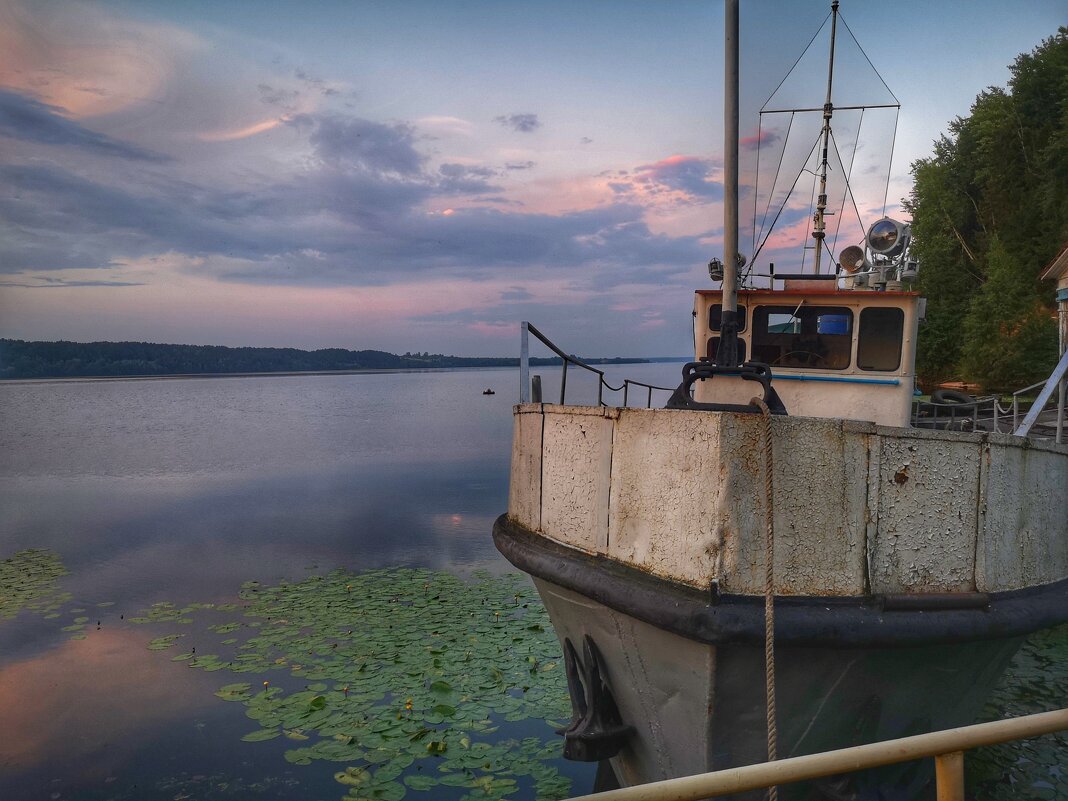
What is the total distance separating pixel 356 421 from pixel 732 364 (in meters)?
66.2

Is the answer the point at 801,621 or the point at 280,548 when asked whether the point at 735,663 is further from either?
the point at 280,548

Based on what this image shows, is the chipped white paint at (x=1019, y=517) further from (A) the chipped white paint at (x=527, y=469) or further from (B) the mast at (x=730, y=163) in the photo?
(A) the chipped white paint at (x=527, y=469)

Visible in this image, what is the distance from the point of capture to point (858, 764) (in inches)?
73.1

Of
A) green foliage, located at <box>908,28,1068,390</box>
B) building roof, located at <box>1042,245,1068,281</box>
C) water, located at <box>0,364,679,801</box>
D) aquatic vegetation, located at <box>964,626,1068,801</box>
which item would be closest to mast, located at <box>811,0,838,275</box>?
aquatic vegetation, located at <box>964,626,1068,801</box>

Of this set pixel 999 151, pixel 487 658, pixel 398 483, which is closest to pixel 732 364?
pixel 487 658

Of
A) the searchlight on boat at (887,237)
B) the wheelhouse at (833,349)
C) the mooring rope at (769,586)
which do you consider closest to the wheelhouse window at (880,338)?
the wheelhouse at (833,349)

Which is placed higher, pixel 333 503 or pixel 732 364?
pixel 732 364

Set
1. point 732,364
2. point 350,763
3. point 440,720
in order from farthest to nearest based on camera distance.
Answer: point 440,720 → point 350,763 → point 732,364

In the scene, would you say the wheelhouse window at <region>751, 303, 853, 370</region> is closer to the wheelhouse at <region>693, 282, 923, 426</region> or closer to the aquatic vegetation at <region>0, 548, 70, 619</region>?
the wheelhouse at <region>693, 282, 923, 426</region>

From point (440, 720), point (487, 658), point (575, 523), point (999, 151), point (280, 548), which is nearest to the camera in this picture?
point (575, 523)

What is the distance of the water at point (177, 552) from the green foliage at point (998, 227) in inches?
930

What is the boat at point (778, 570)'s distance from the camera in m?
3.31

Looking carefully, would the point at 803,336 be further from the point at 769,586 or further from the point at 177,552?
the point at 177,552

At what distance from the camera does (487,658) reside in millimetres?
8477
